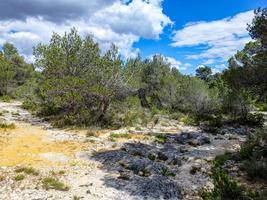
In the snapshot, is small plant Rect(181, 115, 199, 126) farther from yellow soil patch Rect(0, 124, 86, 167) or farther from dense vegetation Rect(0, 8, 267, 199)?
yellow soil patch Rect(0, 124, 86, 167)

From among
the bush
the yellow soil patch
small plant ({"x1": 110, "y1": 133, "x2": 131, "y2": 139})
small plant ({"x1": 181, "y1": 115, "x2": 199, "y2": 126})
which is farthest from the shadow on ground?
the bush

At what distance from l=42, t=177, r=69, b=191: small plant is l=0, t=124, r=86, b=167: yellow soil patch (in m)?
2.66

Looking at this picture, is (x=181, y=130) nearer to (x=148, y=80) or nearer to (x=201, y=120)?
(x=201, y=120)

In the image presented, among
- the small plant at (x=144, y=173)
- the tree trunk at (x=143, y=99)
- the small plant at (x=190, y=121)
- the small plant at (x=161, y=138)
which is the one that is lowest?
the small plant at (x=144, y=173)

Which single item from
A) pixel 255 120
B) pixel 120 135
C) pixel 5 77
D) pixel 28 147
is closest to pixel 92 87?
pixel 120 135

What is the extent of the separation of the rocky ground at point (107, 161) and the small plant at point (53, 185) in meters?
0.10

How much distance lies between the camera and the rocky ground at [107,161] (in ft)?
47.2

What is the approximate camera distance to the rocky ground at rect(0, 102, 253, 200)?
14390 mm

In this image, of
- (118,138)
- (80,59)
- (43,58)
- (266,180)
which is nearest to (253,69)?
(266,180)

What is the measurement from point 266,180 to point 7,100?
40.8 m

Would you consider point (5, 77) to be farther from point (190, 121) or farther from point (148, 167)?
point (148, 167)

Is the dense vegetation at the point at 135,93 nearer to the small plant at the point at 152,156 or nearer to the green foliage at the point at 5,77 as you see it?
the small plant at the point at 152,156

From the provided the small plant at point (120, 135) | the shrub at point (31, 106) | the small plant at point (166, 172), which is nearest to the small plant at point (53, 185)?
the small plant at point (166, 172)

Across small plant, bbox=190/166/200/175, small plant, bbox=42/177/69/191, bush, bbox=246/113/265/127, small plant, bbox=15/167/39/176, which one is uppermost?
bush, bbox=246/113/265/127
